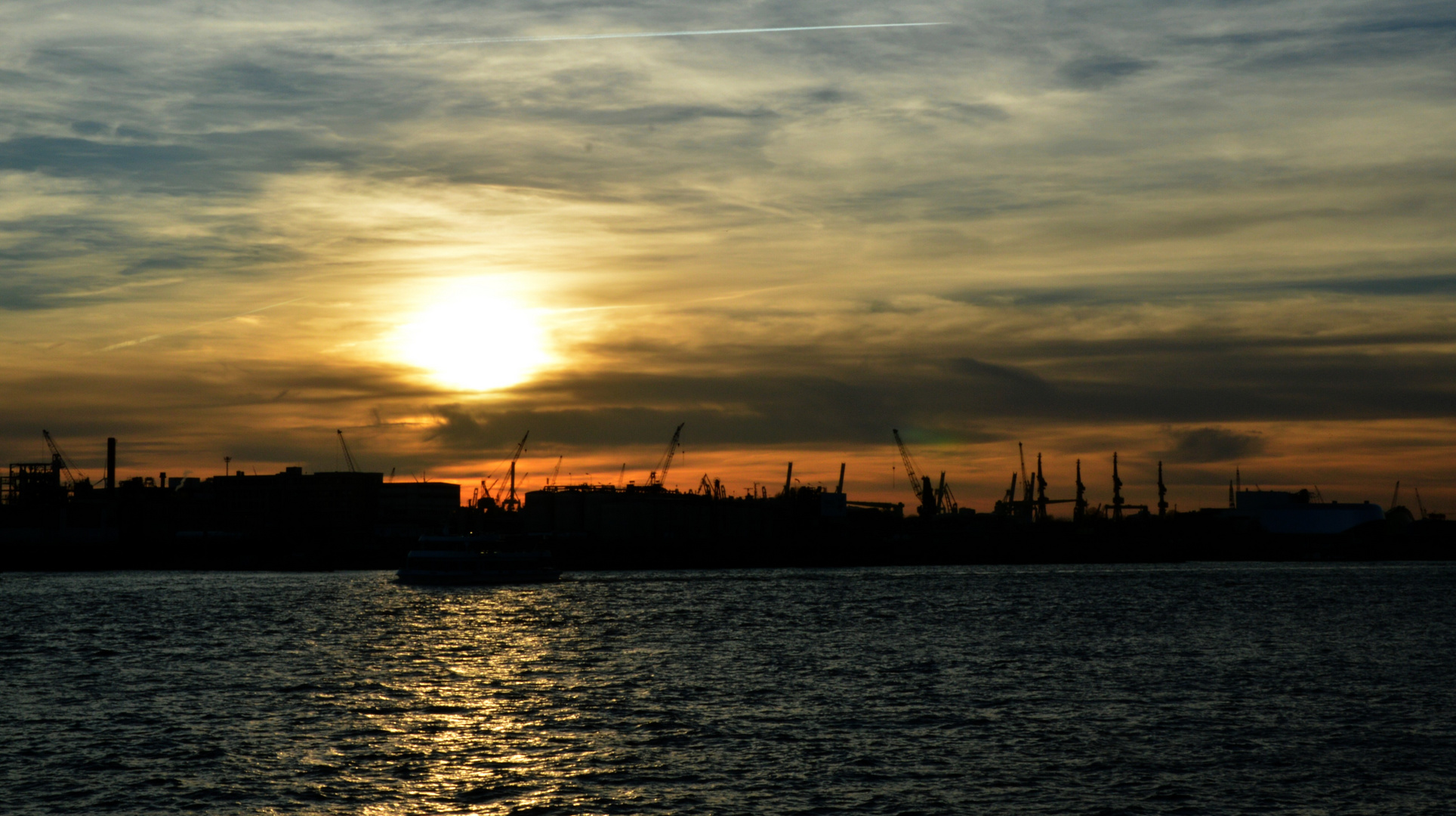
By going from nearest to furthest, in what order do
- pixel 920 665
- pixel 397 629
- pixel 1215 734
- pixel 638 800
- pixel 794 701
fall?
pixel 638 800 → pixel 1215 734 → pixel 794 701 → pixel 920 665 → pixel 397 629

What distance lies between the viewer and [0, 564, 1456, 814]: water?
1783 inches

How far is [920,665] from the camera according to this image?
84750 millimetres

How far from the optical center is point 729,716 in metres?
62.4

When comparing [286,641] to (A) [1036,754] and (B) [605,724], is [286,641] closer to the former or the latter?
(B) [605,724]

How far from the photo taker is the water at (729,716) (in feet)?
149

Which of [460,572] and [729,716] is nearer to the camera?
[729,716]

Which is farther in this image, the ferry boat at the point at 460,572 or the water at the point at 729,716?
the ferry boat at the point at 460,572

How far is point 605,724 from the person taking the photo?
6003 cm

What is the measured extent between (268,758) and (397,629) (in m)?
65.8

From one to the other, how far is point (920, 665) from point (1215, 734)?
29.3 m

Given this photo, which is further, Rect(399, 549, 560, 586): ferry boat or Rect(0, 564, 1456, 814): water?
Rect(399, 549, 560, 586): ferry boat

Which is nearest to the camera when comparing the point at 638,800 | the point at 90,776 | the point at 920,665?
the point at 638,800

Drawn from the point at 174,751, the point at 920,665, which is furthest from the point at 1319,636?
the point at 174,751

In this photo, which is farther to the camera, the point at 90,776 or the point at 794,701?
the point at 794,701
